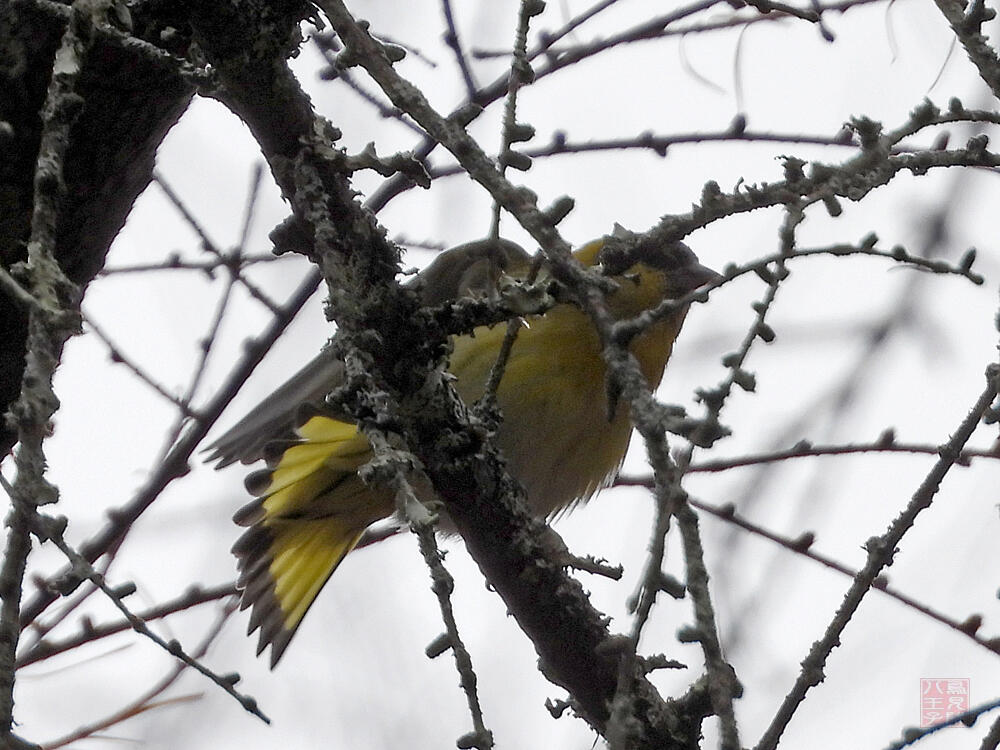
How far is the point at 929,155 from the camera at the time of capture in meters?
1.44

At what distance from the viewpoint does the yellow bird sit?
347 cm

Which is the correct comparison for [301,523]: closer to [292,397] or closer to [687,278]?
[292,397]

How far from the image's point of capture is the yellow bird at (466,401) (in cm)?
347

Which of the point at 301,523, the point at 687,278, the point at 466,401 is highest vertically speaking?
the point at 687,278

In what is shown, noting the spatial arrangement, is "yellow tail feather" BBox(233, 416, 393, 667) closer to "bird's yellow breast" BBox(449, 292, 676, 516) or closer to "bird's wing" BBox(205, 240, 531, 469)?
"bird's wing" BBox(205, 240, 531, 469)

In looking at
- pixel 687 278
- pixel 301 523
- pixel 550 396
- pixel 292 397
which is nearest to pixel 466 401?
pixel 550 396

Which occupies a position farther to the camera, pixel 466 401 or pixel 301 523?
pixel 301 523

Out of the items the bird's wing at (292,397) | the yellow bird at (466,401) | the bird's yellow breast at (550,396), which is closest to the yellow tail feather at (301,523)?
the yellow bird at (466,401)

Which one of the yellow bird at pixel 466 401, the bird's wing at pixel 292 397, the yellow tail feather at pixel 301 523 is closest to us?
the bird's wing at pixel 292 397

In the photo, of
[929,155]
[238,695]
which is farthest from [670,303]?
[238,695]

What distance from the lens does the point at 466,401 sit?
3637 millimetres

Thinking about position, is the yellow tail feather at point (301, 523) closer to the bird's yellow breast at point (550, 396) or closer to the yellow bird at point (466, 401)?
the yellow bird at point (466, 401)

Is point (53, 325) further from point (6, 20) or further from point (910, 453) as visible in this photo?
point (910, 453)

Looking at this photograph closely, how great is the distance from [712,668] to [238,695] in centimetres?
58
